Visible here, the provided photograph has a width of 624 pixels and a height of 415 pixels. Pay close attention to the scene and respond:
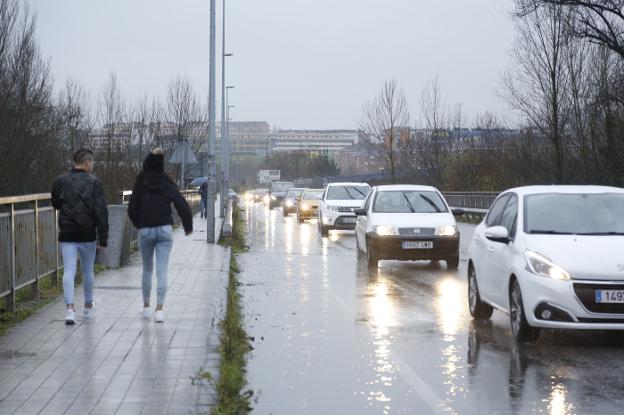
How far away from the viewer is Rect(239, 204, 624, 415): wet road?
7098mm

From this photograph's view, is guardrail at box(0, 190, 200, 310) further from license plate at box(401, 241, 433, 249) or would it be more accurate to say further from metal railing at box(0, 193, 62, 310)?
license plate at box(401, 241, 433, 249)

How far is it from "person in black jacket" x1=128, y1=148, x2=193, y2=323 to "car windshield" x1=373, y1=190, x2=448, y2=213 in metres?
9.56

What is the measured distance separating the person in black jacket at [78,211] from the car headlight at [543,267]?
167 inches

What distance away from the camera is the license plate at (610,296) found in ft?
30.3

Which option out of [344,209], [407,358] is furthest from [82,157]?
[344,209]

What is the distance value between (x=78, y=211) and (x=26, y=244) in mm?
1933

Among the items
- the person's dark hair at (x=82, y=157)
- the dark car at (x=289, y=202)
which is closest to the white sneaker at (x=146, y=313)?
the person's dark hair at (x=82, y=157)

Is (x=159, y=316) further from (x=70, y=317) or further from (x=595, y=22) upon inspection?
(x=595, y=22)

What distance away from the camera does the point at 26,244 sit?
12.1m

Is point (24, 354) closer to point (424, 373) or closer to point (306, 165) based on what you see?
point (424, 373)

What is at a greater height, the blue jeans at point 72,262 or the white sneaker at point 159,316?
the blue jeans at point 72,262

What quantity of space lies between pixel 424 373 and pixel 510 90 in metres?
33.5

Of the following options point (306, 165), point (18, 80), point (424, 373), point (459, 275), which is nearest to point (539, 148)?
point (18, 80)

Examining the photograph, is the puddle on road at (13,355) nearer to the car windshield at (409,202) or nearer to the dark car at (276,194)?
the car windshield at (409,202)
